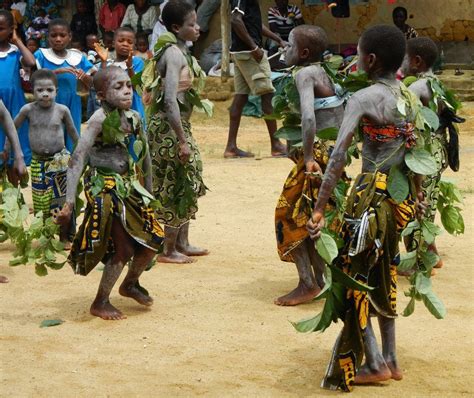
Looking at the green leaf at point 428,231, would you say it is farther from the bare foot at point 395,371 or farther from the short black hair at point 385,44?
the short black hair at point 385,44

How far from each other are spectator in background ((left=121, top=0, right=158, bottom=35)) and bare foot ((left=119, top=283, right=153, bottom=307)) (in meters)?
10.8

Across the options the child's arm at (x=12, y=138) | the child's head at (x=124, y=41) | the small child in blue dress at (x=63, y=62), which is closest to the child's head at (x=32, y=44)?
the small child in blue dress at (x=63, y=62)

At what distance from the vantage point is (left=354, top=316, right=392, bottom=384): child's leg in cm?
507

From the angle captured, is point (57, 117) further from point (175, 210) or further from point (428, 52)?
point (428, 52)

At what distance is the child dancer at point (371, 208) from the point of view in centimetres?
495

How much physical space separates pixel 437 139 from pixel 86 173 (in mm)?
2434

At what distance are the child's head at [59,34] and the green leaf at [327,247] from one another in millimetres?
4633

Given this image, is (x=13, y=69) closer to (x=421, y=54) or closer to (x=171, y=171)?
(x=171, y=171)

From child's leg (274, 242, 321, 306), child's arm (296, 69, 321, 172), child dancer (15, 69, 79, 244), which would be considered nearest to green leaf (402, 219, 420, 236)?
child's arm (296, 69, 321, 172)

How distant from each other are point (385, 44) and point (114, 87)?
188 cm

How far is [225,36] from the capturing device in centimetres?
1593

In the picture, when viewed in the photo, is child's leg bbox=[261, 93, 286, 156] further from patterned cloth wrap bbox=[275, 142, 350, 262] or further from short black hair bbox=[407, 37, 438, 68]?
patterned cloth wrap bbox=[275, 142, 350, 262]

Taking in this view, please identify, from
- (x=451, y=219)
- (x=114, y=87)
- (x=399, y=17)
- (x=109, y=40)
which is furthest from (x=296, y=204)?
(x=399, y=17)

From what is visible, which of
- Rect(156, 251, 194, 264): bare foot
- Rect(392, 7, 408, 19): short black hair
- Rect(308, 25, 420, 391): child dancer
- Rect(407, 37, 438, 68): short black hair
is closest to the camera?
Rect(308, 25, 420, 391): child dancer
